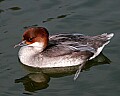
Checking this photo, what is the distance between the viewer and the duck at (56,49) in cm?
899

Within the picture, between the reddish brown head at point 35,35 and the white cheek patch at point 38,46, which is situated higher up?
the reddish brown head at point 35,35

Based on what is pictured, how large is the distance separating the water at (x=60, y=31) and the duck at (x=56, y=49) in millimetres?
254

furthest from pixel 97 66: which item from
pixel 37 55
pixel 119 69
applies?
pixel 37 55

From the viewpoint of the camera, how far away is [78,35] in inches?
369

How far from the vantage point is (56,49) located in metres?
9.05

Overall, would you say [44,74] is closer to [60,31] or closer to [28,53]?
[28,53]

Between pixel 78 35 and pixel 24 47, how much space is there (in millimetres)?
1157

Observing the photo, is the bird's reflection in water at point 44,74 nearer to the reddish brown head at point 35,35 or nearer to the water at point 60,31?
the water at point 60,31

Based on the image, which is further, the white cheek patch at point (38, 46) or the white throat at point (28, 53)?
the white throat at point (28, 53)

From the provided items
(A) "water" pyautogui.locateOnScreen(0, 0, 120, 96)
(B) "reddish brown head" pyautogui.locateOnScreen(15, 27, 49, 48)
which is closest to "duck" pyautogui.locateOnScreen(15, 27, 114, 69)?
(B) "reddish brown head" pyautogui.locateOnScreen(15, 27, 49, 48)

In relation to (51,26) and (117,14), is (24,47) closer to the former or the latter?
(51,26)


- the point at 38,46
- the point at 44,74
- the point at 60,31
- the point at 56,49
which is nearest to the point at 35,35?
the point at 38,46

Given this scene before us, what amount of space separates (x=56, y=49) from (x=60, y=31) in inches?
51.3

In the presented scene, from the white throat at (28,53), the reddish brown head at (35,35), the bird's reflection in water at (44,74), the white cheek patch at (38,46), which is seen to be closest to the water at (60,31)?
the bird's reflection in water at (44,74)
